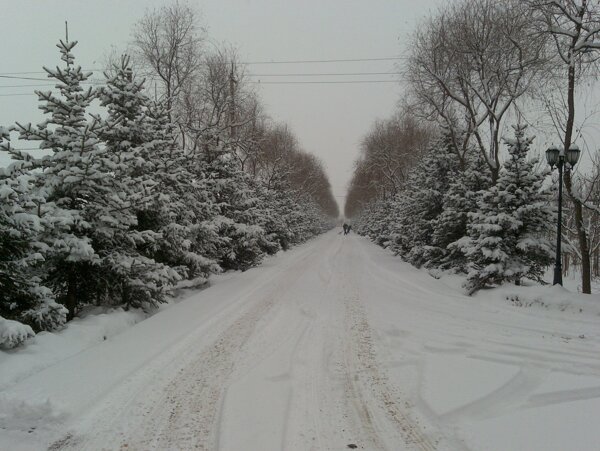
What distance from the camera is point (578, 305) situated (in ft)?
28.6

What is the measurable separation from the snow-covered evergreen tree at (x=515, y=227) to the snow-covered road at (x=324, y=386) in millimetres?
2381

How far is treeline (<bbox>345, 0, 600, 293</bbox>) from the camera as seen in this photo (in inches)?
422

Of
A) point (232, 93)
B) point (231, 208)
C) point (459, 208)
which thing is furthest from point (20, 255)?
point (232, 93)

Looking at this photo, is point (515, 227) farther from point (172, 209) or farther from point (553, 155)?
point (172, 209)

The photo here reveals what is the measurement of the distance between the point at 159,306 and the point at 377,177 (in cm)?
4457

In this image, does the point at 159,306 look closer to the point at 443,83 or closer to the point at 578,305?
the point at 578,305

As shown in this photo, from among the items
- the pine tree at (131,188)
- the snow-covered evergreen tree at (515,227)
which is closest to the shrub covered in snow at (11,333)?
the pine tree at (131,188)

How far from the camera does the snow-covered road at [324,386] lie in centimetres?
366

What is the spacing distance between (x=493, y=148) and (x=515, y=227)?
640 cm

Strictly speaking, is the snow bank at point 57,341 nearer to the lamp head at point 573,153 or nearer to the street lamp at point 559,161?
the street lamp at point 559,161

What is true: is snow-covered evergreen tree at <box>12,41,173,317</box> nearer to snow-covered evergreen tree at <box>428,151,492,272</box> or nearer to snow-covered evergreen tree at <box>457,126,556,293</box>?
snow-covered evergreen tree at <box>457,126,556,293</box>

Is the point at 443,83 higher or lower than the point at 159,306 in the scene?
higher

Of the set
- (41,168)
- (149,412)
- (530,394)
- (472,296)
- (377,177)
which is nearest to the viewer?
(149,412)

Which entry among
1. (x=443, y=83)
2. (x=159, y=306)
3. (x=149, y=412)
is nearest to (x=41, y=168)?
(x=159, y=306)
